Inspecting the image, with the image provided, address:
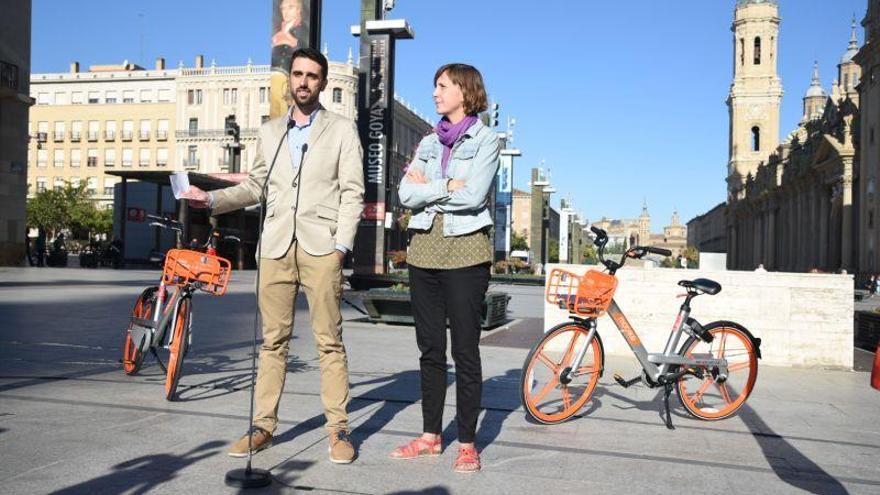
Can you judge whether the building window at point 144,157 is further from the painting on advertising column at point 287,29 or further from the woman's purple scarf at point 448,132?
the woman's purple scarf at point 448,132

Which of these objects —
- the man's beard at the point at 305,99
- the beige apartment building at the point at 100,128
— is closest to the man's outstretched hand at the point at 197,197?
the man's beard at the point at 305,99

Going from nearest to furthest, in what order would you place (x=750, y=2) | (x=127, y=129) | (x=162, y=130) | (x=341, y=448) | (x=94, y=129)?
1. (x=341, y=448)
2. (x=162, y=130)
3. (x=127, y=129)
4. (x=94, y=129)
5. (x=750, y=2)

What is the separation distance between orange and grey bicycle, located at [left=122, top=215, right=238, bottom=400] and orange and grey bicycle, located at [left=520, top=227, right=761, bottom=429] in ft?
7.32

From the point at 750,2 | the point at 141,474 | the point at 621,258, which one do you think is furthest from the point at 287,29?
the point at 750,2

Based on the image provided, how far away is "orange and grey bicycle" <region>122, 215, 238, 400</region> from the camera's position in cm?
540

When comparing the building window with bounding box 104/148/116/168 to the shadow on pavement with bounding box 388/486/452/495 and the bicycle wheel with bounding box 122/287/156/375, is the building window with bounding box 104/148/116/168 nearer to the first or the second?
the bicycle wheel with bounding box 122/287/156/375

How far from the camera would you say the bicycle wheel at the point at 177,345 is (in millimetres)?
5242

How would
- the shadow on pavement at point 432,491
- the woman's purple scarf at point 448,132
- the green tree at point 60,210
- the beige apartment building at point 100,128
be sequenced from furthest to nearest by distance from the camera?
the beige apartment building at point 100,128, the green tree at point 60,210, the woman's purple scarf at point 448,132, the shadow on pavement at point 432,491

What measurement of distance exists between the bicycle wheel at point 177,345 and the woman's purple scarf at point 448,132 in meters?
2.36

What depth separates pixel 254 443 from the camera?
398 centimetres

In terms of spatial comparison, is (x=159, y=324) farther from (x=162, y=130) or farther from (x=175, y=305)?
(x=162, y=130)

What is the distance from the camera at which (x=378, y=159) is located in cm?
2775

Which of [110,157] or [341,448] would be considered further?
[110,157]

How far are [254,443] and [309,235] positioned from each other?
42.9 inches
